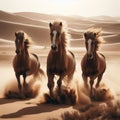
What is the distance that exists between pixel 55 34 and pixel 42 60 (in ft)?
10.4

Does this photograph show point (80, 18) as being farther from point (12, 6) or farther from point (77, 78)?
point (77, 78)

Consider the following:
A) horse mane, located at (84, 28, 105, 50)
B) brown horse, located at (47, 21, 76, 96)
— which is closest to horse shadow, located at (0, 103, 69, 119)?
brown horse, located at (47, 21, 76, 96)

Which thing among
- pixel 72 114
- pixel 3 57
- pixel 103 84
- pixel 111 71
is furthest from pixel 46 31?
pixel 72 114

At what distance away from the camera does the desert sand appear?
6.36 m

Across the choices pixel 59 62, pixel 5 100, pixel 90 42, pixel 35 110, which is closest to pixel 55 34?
pixel 59 62

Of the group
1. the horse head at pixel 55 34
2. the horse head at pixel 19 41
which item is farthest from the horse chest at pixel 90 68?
the horse head at pixel 19 41

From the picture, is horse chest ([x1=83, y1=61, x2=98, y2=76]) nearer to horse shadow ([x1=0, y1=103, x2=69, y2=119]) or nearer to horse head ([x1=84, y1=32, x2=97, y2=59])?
horse head ([x1=84, y1=32, x2=97, y2=59])

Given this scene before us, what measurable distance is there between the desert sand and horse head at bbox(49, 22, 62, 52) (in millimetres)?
756

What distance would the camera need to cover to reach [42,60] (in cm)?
972

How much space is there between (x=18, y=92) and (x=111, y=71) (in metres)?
2.95

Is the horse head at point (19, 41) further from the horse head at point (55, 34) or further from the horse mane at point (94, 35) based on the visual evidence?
the horse mane at point (94, 35)

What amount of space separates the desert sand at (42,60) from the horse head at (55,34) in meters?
0.76

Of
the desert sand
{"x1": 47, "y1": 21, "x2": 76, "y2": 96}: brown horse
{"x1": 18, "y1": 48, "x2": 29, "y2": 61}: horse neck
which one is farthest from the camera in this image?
{"x1": 18, "y1": 48, "x2": 29, "y2": 61}: horse neck

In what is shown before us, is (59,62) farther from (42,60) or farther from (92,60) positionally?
(42,60)
